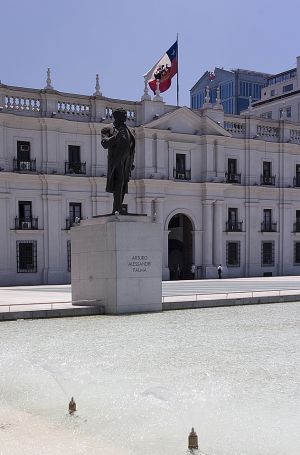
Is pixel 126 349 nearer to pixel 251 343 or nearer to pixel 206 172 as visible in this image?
pixel 251 343

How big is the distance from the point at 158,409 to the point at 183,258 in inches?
1417

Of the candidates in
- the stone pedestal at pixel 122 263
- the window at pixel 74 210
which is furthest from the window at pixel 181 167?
the stone pedestal at pixel 122 263

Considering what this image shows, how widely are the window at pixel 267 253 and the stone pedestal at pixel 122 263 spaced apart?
28.3 meters

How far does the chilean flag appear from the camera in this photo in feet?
131

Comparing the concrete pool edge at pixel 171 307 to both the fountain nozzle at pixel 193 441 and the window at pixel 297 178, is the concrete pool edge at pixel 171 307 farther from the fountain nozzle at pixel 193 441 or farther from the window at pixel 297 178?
the window at pixel 297 178

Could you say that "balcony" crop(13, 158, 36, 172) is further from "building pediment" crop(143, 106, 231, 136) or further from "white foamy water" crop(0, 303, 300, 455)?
"white foamy water" crop(0, 303, 300, 455)

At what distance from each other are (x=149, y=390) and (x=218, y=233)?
34.3 metres

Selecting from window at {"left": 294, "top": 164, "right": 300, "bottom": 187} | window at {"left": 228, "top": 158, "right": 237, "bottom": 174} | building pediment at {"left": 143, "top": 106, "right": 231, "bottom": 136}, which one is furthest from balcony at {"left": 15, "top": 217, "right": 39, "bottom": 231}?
window at {"left": 294, "top": 164, "right": 300, "bottom": 187}

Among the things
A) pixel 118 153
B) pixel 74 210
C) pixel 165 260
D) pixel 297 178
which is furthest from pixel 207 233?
pixel 118 153

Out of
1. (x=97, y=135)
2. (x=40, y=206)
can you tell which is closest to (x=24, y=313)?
(x=40, y=206)

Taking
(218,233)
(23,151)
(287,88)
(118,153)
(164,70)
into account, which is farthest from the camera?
(287,88)

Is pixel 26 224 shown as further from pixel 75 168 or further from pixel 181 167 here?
pixel 181 167

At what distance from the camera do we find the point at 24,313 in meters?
14.9

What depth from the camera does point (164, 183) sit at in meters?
39.4
